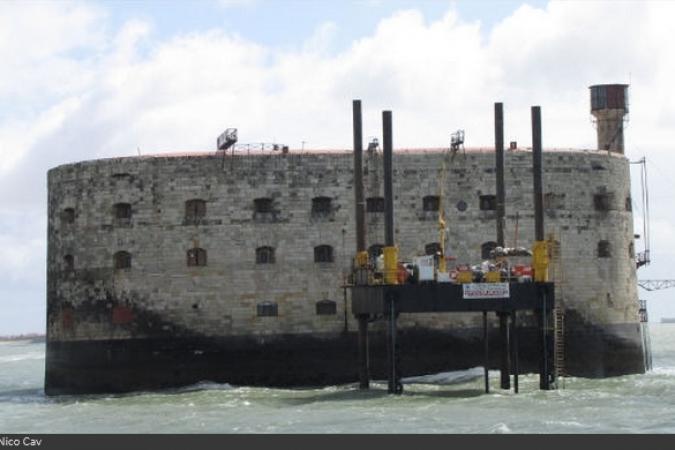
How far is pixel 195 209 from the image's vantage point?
5403cm

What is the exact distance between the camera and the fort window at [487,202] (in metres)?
54.5

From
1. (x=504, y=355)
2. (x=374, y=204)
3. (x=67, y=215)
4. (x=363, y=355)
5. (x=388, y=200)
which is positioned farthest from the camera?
(x=67, y=215)

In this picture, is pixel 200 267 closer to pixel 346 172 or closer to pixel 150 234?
pixel 150 234

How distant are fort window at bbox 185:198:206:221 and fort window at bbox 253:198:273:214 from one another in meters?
1.68

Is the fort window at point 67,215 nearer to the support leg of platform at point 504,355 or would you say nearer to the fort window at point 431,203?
the fort window at point 431,203

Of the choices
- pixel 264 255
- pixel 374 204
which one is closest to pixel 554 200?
pixel 374 204

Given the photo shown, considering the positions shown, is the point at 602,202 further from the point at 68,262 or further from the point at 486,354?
the point at 68,262

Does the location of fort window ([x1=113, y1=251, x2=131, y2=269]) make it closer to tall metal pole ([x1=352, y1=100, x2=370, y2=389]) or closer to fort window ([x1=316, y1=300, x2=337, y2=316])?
fort window ([x1=316, y1=300, x2=337, y2=316])

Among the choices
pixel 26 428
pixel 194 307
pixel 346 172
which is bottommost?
pixel 26 428

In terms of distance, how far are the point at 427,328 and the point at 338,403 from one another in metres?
8.36

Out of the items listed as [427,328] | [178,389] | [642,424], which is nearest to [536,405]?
[642,424]

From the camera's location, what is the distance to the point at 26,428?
42406 mm

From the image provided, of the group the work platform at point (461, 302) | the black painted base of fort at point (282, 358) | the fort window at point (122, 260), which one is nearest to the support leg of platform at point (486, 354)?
the work platform at point (461, 302)

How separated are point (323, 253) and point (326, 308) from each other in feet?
5.91
